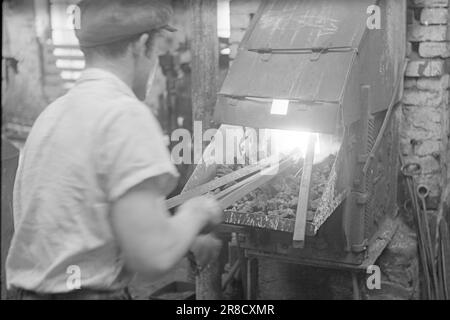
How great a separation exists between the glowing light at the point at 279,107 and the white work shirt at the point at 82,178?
165 cm

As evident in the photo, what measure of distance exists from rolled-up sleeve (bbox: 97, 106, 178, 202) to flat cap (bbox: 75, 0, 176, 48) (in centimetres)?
31

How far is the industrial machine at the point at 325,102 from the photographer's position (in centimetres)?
351

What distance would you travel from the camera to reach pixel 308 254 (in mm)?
3881

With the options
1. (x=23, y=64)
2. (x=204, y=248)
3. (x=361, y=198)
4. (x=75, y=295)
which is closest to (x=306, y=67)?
(x=361, y=198)

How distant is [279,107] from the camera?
362cm

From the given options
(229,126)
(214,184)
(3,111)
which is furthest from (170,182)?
(3,111)

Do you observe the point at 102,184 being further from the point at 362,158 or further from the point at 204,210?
the point at 362,158

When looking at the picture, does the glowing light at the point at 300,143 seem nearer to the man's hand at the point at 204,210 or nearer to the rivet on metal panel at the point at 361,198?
the rivet on metal panel at the point at 361,198

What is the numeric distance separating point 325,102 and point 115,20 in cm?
168

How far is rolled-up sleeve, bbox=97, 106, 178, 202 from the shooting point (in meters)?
1.84

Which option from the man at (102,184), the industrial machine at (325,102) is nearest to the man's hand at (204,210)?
the man at (102,184)

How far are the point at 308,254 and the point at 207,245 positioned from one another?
5.54 feet

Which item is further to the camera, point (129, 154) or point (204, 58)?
point (204, 58)

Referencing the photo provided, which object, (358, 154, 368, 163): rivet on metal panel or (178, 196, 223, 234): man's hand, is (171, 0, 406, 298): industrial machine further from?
(178, 196, 223, 234): man's hand
